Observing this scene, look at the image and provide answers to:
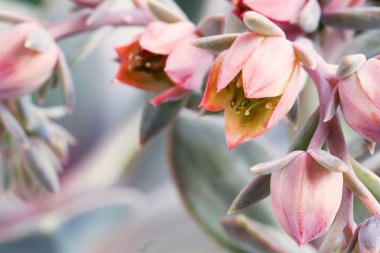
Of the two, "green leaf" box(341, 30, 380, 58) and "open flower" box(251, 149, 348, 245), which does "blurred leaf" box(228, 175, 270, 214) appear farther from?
"green leaf" box(341, 30, 380, 58)

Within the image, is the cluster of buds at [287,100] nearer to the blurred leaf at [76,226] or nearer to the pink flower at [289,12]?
the pink flower at [289,12]

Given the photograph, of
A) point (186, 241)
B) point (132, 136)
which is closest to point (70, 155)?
point (132, 136)

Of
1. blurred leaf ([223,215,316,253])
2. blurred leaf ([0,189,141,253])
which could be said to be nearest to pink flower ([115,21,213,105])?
blurred leaf ([223,215,316,253])

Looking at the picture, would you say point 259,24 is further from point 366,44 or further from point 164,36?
point 366,44

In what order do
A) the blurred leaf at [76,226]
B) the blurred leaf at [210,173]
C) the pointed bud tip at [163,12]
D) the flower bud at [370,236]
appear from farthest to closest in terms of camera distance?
the blurred leaf at [76,226]
the blurred leaf at [210,173]
the pointed bud tip at [163,12]
the flower bud at [370,236]

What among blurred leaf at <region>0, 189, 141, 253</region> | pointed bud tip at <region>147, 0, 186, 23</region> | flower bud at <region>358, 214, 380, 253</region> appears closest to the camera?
flower bud at <region>358, 214, 380, 253</region>

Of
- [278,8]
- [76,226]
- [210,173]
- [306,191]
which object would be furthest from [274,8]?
[76,226]

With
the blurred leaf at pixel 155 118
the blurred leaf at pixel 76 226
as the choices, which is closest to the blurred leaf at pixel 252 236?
the blurred leaf at pixel 155 118
